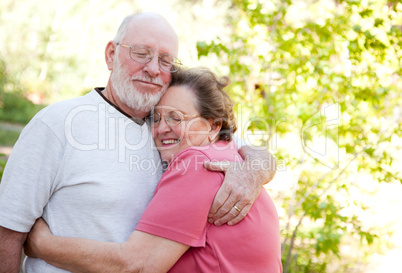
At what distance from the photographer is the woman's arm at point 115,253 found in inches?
64.7

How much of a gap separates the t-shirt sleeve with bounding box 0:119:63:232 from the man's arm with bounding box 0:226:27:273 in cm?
5

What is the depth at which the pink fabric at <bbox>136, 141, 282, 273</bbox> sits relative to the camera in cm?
164

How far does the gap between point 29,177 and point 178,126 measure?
2.60 ft

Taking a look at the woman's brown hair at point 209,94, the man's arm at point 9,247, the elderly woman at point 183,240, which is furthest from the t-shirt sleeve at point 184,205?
the man's arm at point 9,247

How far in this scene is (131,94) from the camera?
7.15 feet

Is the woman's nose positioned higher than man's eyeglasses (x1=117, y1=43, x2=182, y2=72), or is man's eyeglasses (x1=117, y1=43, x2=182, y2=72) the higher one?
man's eyeglasses (x1=117, y1=43, x2=182, y2=72)

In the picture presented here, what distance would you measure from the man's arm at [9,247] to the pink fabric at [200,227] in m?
0.57

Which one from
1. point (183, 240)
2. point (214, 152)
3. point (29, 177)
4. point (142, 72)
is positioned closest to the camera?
point (183, 240)

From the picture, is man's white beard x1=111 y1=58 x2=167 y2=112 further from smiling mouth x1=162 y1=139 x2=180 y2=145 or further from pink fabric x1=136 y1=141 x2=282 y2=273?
pink fabric x1=136 y1=141 x2=282 y2=273

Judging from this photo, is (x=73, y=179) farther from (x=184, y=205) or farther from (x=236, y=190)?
(x=236, y=190)

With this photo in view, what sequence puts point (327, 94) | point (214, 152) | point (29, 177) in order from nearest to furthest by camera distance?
point (29, 177) → point (214, 152) → point (327, 94)

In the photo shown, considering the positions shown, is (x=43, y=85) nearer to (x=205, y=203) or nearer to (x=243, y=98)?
(x=243, y=98)

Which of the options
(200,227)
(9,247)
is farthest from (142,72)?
(9,247)

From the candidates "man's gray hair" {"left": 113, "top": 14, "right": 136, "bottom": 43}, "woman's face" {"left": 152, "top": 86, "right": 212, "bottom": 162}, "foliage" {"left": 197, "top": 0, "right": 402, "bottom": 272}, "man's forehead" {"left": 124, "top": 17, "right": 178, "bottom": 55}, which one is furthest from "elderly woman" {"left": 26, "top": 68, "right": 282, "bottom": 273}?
"foliage" {"left": 197, "top": 0, "right": 402, "bottom": 272}
